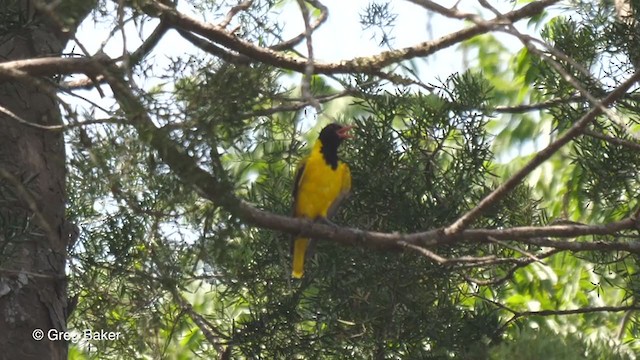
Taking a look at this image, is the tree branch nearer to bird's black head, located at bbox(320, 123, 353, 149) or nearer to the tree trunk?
the tree trunk

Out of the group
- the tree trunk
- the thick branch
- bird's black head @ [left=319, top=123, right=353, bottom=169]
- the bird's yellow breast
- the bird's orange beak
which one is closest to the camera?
the thick branch

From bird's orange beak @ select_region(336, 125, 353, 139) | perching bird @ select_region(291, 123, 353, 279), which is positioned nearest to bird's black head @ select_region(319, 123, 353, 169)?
perching bird @ select_region(291, 123, 353, 279)

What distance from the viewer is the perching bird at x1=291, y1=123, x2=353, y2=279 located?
282cm

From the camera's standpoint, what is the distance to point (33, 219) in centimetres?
239

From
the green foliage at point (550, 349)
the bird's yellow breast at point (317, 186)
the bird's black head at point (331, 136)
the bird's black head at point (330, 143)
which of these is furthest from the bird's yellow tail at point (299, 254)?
the green foliage at point (550, 349)

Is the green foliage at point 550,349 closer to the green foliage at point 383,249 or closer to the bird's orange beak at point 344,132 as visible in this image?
the green foliage at point 383,249

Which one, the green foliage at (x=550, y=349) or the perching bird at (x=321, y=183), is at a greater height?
the perching bird at (x=321, y=183)

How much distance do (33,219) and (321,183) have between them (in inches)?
45.3

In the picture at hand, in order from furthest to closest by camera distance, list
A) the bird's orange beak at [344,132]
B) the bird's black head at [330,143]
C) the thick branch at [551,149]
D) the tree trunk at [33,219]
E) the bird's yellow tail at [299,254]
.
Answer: the bird's black head at [330,143]
the bird's orange beak at [344,132]
the bird's yellow tail at [299,254]
the tree trunk at [33,219]
the thick branch at [551,149]

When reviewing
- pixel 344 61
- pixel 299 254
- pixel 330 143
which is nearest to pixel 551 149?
pixel 344 61

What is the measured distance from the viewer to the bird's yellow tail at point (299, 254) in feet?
8.96

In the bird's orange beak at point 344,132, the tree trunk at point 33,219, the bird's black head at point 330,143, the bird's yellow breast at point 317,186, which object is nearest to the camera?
the tree trunk at point 33,219

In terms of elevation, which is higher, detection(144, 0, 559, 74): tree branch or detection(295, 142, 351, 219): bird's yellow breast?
detection(295, 142, 351, 219): bird's yellow breast

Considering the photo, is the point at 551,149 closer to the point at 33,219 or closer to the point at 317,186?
the point at 33,219
